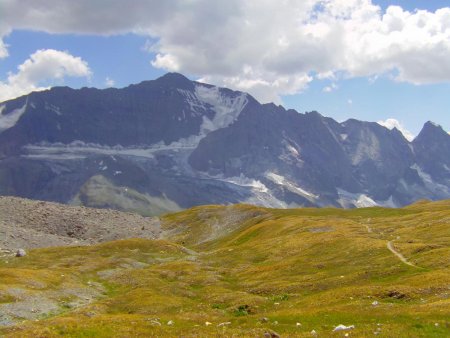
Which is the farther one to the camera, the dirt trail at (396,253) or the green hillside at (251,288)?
the dirt trail at (396,253)

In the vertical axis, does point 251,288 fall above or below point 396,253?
below

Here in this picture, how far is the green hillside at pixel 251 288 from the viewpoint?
39.5 metres

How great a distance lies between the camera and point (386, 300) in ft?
161

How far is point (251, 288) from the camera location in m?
69.3

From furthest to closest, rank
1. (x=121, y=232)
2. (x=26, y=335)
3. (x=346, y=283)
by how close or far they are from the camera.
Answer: (x=121, y=232) < (x=346, y=283) < (x=26, y=335)

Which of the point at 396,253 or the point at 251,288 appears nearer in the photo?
the point at 251,288

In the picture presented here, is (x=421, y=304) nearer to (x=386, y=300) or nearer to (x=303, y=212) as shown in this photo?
(x=386, y=300)

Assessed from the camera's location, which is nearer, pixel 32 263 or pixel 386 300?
pixel 386 300

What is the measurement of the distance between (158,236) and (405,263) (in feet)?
411

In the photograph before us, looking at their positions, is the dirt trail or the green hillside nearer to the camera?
the green hillside

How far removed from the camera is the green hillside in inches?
1556

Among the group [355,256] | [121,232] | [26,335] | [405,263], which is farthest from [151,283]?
[121,232]

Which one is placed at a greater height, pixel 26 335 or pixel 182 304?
pixel 26 335

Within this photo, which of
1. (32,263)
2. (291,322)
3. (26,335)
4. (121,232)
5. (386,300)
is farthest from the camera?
(121,232)
